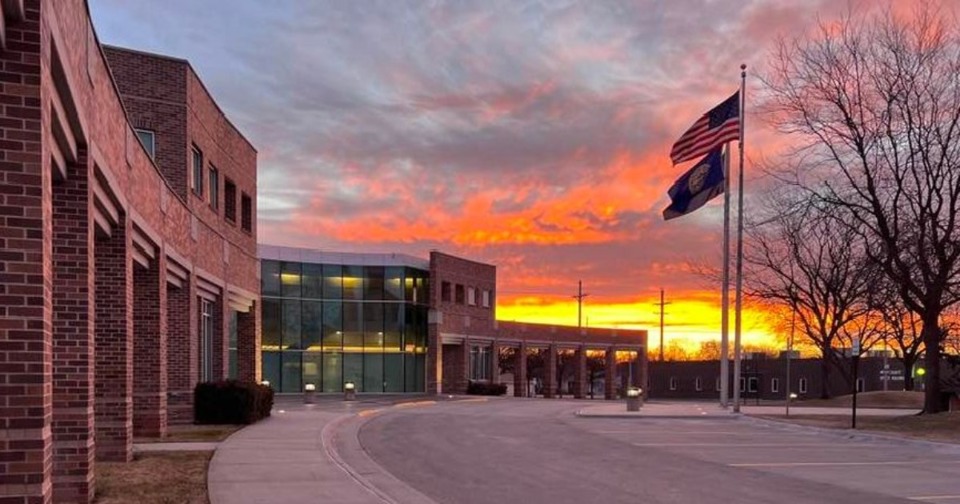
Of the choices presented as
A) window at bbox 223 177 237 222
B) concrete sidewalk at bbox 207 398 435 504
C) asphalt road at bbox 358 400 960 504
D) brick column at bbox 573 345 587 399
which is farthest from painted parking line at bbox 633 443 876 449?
Answer: brick column at bbox 573 345 587 399

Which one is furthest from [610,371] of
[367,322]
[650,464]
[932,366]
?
[650,464]

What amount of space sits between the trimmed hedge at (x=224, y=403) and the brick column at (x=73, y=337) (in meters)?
11.0

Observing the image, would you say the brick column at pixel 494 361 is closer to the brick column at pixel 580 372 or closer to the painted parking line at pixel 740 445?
the brick column at pixel 580 372

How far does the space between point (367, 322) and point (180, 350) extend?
26.4 m

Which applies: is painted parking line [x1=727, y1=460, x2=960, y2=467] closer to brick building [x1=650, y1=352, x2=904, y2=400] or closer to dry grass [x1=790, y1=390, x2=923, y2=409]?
dry grass [x1=790, y1=390, x2=923, y2=409]

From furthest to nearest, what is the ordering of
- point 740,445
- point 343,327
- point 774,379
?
point 774,379 < point 343,327 < point 740,445

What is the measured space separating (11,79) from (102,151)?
4675 millimetres

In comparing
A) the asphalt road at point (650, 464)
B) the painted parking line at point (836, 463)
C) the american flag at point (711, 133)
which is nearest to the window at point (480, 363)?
the american flag at point (711, 133)

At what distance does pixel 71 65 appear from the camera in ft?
27.8

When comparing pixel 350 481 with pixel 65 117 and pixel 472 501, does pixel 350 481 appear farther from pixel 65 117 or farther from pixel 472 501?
pixel 65 117

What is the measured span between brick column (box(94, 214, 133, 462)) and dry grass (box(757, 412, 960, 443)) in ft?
57.5

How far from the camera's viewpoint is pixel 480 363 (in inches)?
2156

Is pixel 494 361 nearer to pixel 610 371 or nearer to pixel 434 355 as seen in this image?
pixel 434 355

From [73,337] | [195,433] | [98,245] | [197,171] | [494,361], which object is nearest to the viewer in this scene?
[73,337]
